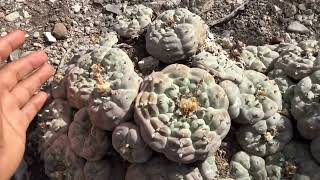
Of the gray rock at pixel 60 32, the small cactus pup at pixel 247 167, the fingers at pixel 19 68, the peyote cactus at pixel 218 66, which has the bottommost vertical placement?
the small cactus pup at pixel 247 167

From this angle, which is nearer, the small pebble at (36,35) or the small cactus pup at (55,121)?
the small cactus pup at (55,121)

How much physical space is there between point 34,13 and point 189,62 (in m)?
1.58

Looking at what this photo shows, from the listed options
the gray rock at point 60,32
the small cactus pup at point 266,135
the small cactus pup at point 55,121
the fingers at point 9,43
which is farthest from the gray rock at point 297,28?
the fingers at point 9,43

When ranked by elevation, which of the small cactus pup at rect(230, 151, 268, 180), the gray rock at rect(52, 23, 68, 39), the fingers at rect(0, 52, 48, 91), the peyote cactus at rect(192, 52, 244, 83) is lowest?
the small cactus pup at rect(230, 151, 268, 180)

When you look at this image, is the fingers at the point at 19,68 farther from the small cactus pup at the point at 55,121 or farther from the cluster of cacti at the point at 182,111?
the small cactus pup at the point at 55,121

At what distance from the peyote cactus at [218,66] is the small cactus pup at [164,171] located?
23.5 inches

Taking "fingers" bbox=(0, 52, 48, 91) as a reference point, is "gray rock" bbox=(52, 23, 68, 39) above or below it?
below

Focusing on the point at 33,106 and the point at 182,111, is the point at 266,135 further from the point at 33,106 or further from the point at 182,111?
the point at 33,106

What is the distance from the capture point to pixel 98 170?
3.39 meters

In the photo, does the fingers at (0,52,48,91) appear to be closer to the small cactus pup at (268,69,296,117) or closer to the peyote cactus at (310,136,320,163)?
the small cactus pup at (268,69,296,117)

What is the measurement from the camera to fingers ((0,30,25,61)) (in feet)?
12.0

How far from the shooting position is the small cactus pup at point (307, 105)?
3.31m

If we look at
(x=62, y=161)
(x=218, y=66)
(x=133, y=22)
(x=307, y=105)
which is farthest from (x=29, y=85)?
(x=307, y=105)

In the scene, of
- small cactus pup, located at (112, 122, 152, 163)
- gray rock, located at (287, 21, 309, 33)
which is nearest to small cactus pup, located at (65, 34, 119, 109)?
small cactus pup, located at (112, 122, 152, 163)
